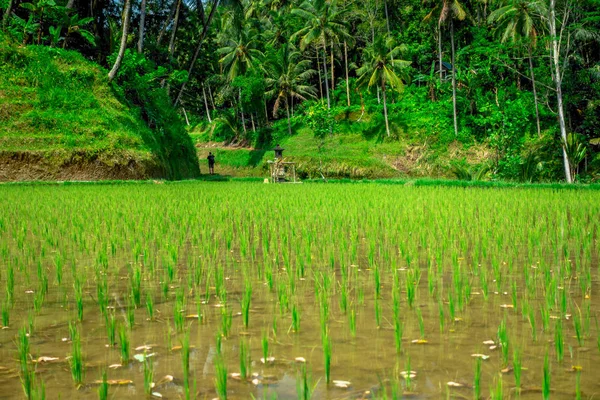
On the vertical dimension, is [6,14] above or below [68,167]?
above

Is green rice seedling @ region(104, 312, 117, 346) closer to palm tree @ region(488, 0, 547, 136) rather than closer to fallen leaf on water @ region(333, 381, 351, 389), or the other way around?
fallen leaf on water @ region(333, 381, 351, 389)

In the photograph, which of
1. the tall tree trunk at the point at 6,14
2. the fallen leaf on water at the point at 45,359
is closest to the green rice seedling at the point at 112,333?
the fallen leaf on water at the point at 45,359

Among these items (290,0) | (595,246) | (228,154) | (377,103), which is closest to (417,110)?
(377,103)

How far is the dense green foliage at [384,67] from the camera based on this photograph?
19969 mm

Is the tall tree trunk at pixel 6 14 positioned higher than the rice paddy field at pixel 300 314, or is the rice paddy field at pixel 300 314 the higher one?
the tall tree trunk at pixel 6 14

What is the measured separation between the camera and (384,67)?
31.1 m

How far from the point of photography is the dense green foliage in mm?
19969

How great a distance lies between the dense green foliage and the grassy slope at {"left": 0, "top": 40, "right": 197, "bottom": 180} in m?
1.26

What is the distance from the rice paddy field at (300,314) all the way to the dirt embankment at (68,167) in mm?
11122

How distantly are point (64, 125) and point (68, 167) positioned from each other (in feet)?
4.86

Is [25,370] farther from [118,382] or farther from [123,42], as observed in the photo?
[123,42]

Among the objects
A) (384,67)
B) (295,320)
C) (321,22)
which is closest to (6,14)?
(384,67)

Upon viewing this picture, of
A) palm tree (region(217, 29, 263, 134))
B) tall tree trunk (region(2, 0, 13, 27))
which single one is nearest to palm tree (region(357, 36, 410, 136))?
palm tree (region(217, 29, 263, 134))

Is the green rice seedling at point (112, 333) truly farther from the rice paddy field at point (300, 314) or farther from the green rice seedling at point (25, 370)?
the green rice seedling at point (25, 370)
